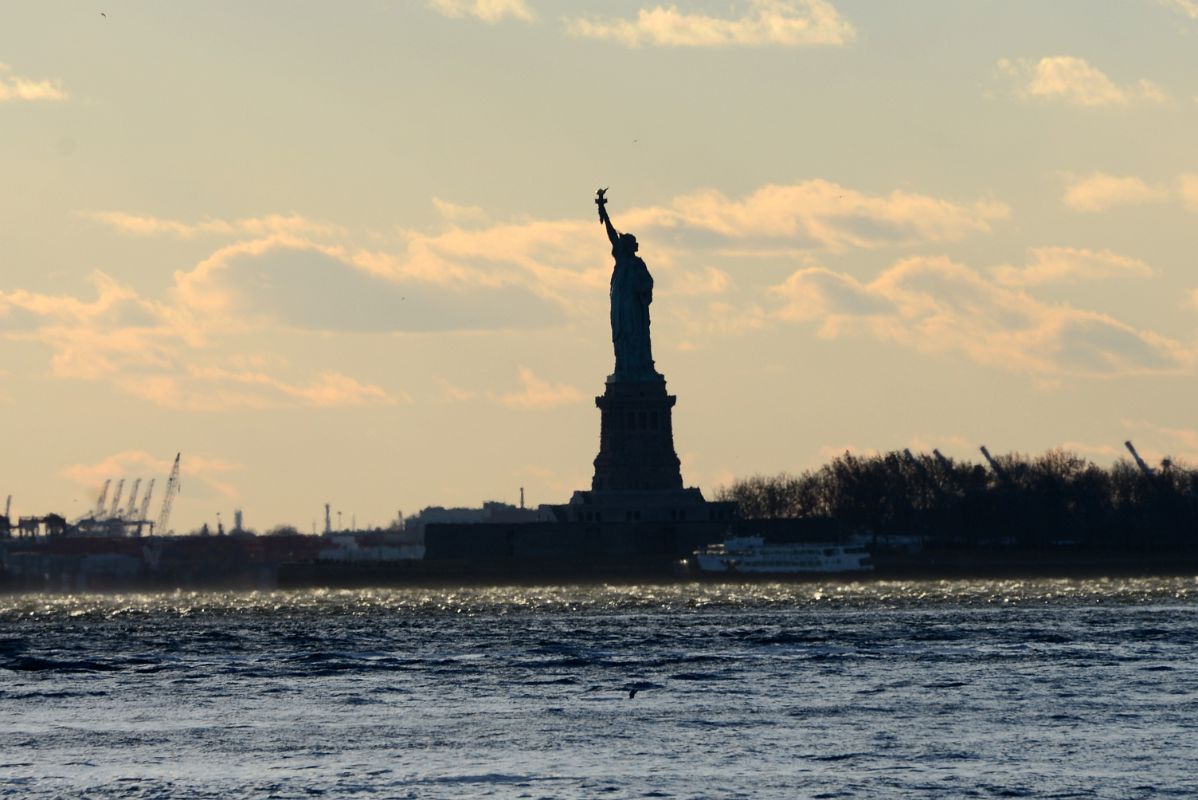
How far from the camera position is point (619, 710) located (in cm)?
8131

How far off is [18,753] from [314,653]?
40769mm

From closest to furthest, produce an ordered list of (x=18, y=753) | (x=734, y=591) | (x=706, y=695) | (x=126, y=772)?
(x=126, y=772)
(x=18, y=753)
(x=706, y=695)
(x=734, y=591)

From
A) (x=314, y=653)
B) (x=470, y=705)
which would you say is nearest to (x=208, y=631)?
(x=314, y=653)

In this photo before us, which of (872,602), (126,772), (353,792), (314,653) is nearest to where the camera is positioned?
(353,792)

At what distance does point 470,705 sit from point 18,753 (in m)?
17.5

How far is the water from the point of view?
213 ft

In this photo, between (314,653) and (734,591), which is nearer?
(314,653)

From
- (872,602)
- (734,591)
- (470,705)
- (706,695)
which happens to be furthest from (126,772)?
(734,591)

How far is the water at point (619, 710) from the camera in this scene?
64.9 m

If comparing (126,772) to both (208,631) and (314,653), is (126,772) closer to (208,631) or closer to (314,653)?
(314,653)

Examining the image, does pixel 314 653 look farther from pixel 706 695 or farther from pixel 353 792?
pixel 353 792

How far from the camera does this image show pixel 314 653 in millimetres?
112438

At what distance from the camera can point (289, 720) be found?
8000 centimetres

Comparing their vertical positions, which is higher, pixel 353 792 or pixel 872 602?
pixel 872 602
